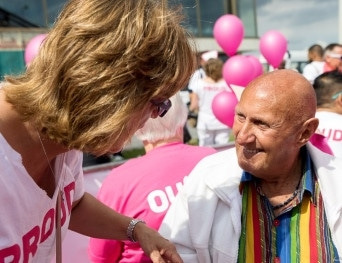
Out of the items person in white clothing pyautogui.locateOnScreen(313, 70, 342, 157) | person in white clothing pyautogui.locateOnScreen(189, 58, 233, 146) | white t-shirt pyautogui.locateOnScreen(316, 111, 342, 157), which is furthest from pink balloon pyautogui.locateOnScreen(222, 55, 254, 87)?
white t-shirt pyautogui.locateOnScreen(316, 111, 342, 157)

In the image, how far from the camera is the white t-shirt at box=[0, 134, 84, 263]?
1.14m

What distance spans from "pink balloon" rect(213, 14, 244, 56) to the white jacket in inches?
155

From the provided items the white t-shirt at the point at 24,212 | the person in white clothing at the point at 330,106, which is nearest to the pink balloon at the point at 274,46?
the person in white clothing at the point at 330,106

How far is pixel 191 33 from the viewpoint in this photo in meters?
1.28

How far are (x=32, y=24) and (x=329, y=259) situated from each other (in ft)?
36.3

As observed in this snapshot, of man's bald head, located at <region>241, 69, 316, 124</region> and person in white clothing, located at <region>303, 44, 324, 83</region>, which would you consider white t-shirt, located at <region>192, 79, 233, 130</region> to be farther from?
man's bald head, located at <region>241, 69, 316, 124</region>

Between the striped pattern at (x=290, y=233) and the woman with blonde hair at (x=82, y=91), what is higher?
the woman with blonde hair at (x=82, y=91)

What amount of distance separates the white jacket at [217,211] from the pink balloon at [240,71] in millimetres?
2793

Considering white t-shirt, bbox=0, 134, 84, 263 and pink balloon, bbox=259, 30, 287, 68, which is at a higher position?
white t-shirt, bbox=0, 134, 84, 263

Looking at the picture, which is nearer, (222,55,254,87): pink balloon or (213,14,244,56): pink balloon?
(222,55,254,87): pink balloon

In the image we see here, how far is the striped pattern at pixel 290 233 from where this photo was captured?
1.54m

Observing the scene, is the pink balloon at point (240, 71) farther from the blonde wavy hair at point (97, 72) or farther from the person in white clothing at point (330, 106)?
the blonde wavy hair at point (97, 72)

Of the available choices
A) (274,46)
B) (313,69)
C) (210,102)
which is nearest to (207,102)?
(210,102)

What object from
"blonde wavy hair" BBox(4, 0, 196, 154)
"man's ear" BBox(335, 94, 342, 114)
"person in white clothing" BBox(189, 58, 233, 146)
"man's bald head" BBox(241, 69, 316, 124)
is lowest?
"person in white clothing" BBox(189, 58, 233, 146)
